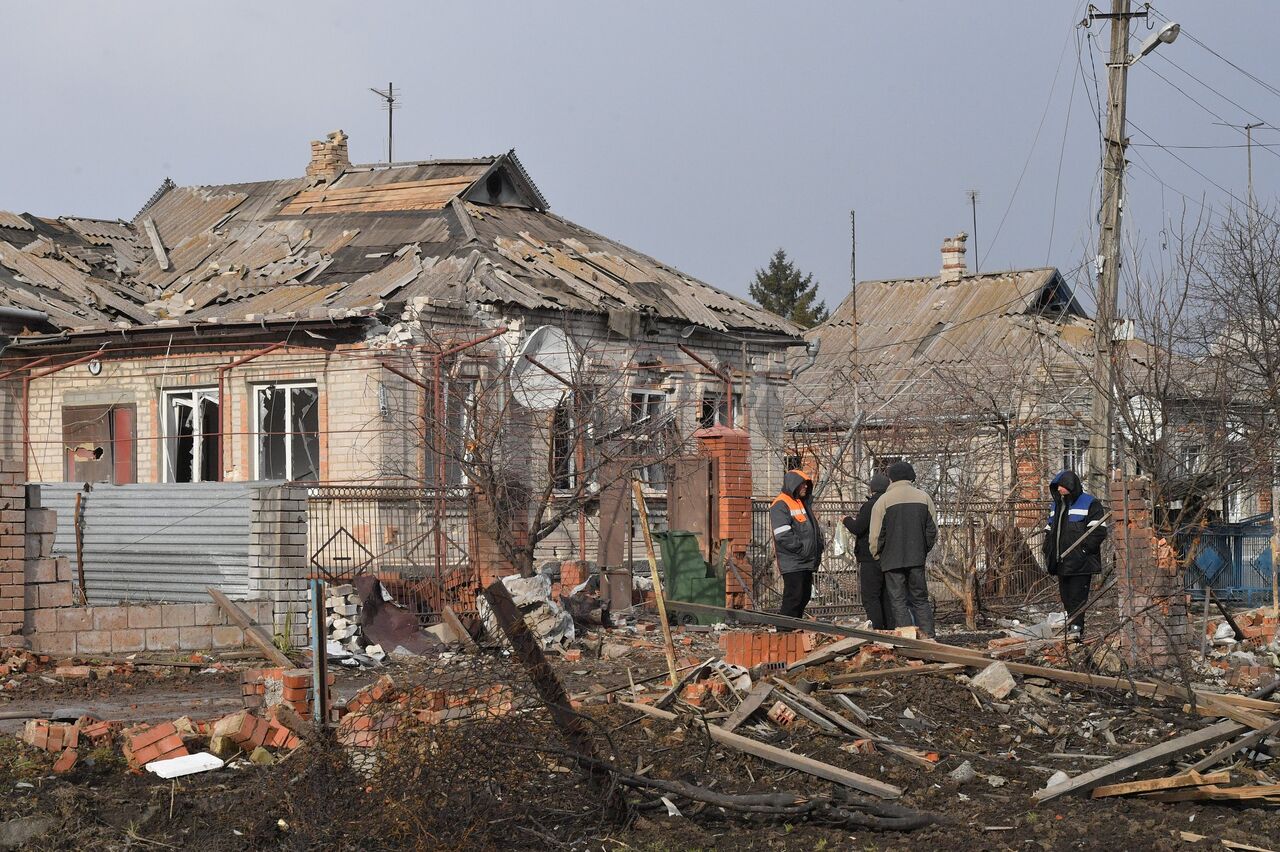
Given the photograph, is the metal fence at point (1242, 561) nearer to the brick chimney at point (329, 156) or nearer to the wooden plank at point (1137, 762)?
the wooden plank at point (1137, 762)

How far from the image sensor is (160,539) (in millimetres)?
12859

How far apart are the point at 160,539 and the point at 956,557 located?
864 centimetres

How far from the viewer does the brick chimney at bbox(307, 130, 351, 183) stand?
78.4 ft

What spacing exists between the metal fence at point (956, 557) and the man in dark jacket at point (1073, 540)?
3.40 meters

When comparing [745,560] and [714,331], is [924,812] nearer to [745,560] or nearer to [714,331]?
[745,560]

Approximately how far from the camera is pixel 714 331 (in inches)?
869

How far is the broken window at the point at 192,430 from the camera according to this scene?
19156 mm

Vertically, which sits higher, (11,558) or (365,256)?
(365,256)

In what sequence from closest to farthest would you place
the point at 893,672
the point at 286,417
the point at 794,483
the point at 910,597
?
the point at 893,672
the point at 910,597
the point at 794,483
the point at 286,417

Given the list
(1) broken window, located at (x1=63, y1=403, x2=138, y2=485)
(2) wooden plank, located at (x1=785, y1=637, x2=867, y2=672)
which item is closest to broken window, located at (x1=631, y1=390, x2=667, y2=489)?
(2) wooden plank, located at (x1=785, y1=637, x2=867, y2=672)

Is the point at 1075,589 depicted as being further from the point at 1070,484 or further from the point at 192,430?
the point at 192,430

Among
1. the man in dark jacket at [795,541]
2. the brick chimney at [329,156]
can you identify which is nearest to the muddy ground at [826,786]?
the man in dark jacket at [795,541]

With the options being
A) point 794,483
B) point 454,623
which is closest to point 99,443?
point 454,623

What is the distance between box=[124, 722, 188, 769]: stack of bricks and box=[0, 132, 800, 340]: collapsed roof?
34.6 ft
